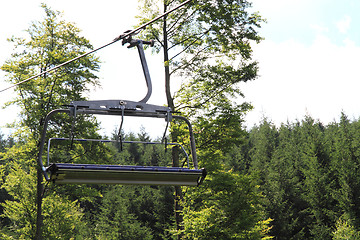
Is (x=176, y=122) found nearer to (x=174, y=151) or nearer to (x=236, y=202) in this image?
(x=174, y=151)

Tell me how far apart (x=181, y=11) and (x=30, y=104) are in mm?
6851

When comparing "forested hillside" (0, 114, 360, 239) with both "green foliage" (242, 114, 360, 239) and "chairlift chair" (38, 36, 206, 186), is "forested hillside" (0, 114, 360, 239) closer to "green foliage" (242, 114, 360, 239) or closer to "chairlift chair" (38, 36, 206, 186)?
"green foliage" (242, 114, 360, 239)

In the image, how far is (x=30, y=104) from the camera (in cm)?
1533

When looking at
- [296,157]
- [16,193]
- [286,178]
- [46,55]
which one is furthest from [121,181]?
[296,157]

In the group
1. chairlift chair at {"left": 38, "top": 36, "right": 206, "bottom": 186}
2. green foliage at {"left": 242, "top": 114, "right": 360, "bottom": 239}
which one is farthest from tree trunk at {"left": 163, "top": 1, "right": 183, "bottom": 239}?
green foliage at {"left": 242, "top": 114, "right": 360, "bottom": 239}

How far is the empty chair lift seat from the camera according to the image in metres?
4.40

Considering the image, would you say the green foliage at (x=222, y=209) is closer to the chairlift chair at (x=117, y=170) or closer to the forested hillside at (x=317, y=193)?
the chairlift chair at (x=117, y=170)

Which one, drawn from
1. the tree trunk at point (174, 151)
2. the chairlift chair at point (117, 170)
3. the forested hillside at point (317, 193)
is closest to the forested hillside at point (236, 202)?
the forested hillside at point (317, 193)

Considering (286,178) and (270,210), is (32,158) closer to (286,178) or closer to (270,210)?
(270,210)

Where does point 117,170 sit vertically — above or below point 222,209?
above

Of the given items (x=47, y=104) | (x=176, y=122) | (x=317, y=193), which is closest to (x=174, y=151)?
(x=176, y=122)

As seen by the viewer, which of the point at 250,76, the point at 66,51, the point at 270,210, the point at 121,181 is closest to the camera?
the point at 121,181

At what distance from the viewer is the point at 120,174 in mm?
4617

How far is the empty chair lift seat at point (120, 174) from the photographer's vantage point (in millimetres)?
4402
